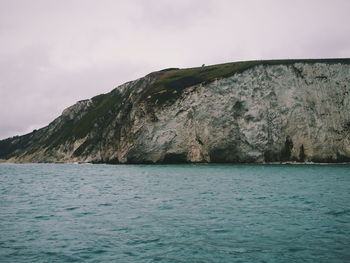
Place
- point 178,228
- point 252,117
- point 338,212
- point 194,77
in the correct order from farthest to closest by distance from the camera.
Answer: point 194,77 → point 252,117 → point 338,212 → point 178,228

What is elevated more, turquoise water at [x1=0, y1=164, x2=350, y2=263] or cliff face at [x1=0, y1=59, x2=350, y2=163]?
cliff face at [x1=0, y1=59, x2=350, y2=163]

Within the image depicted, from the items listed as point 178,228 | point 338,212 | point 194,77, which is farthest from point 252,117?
point 178,228

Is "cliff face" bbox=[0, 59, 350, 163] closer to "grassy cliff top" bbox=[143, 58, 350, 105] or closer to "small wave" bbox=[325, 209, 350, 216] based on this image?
"grassy cliff top" bbox=[143, 58, 350, 105]

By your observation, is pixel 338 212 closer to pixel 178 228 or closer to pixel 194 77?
pixel 178 228

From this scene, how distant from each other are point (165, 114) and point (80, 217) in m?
77.4

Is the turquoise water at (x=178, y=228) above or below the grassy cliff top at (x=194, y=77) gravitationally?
below

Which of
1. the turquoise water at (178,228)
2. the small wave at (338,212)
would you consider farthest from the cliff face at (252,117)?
the small wave at (338,212)

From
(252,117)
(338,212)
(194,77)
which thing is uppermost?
(194,77)

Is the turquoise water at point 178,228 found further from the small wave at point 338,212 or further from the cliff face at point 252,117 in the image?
the cliff face at point 252,117

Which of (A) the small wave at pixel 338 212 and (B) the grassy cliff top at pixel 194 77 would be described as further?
(B) the grassy cliff top at pixel 194 77

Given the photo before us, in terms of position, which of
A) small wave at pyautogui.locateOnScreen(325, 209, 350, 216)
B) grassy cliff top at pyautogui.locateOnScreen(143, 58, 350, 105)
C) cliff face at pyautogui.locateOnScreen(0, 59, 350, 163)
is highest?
grassy cliff top at pyautogui.locateOnScreen(143, 58, 350, 105)

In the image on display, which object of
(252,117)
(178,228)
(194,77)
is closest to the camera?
(178,228)

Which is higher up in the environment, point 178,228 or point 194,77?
point 194,77

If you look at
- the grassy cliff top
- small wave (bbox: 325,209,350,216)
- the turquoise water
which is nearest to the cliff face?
the grassy cliff top
